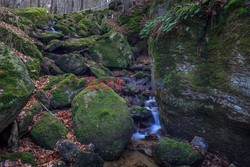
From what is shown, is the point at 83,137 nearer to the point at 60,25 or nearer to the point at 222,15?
the point at 222,15

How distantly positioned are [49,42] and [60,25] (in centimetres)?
360

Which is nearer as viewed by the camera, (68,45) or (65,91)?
(65,91)

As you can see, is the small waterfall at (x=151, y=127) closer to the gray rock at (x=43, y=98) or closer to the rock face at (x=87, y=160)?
the rock face at (x=87, y=160)

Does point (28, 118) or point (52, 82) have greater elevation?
point (52, 82)

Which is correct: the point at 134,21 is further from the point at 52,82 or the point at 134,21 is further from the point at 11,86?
the point at 11,86

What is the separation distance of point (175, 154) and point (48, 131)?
13.4ft

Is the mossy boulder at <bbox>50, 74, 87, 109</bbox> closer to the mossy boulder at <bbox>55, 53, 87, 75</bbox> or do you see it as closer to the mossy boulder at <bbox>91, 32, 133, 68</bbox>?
the mossy boulder at <bbox>55, 53, 87, 75</bbox>

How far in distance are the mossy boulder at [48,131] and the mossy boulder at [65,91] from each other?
1.15m

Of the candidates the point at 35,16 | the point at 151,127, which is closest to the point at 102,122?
the point at 151,127

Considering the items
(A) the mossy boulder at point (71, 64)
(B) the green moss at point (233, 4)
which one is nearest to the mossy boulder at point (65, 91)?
(A) the mossy boulder at point (71, 64)

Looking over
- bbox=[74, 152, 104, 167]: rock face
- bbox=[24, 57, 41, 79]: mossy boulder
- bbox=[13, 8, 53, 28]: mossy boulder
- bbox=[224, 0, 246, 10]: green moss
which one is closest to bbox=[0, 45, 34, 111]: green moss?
bbox=[74, 152, 104, 167]: rock face

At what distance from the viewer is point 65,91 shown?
365 inches

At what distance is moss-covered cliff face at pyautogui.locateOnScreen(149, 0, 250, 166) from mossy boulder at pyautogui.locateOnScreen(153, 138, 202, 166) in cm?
96

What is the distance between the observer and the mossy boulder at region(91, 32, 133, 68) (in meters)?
14.8
